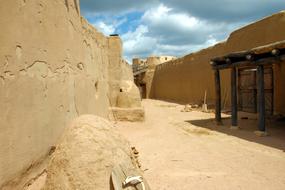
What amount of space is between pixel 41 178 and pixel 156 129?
7208 millimetres

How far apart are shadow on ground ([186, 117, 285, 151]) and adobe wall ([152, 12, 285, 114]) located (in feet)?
5.48

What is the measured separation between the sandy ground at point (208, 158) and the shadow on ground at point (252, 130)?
2 centimetres

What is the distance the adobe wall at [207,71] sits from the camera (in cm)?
1291

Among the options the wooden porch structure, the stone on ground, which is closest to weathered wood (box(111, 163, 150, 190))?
the stone on ground

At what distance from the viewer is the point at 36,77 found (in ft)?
12.1

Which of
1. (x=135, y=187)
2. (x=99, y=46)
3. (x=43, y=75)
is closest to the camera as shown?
(x=135, y=187)

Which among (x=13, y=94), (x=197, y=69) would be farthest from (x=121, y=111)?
(x=197, y=69)

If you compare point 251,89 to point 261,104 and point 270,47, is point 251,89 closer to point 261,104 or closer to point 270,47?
point 261,104

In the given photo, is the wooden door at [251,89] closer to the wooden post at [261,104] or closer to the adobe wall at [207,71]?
the adobe wall at [207,71]

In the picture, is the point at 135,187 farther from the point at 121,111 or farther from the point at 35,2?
the point at 121,111

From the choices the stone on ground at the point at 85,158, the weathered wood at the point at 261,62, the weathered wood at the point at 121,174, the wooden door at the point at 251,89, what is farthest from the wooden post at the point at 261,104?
the weathered wood at the point at 121,174

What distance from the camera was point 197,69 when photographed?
2167 centimetres

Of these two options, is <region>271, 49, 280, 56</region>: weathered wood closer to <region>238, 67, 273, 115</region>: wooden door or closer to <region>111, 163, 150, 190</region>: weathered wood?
<region>238, 67, 273, 115</region>: wooden door

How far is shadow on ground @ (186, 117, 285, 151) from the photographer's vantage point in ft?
27.2
